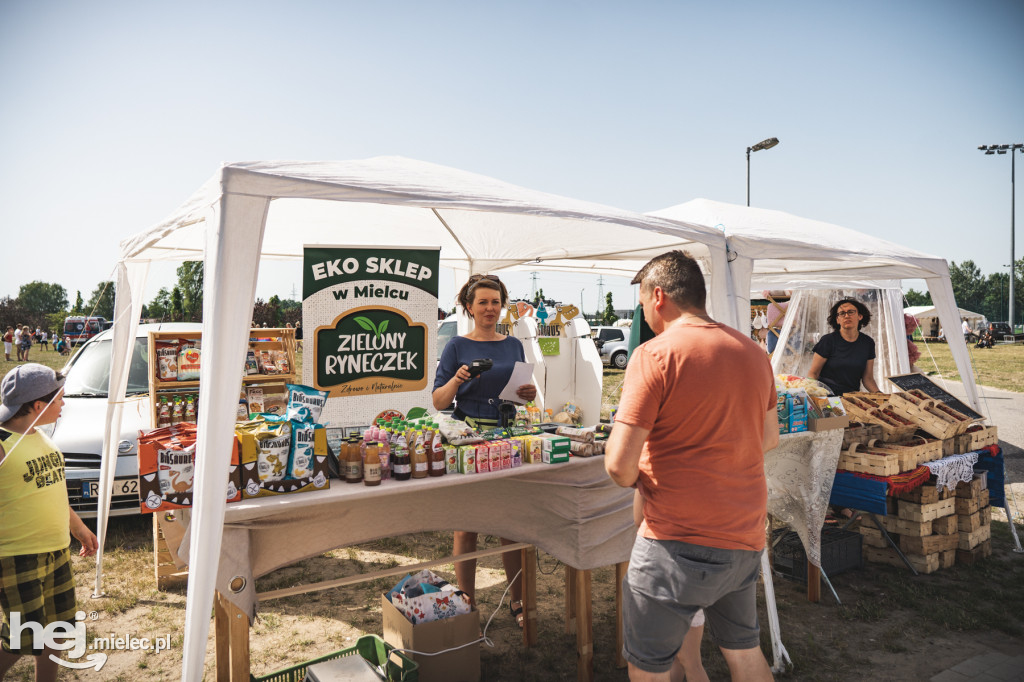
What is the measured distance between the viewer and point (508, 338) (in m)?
4.07

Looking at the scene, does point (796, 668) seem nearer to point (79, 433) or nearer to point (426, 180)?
point (426, 180)

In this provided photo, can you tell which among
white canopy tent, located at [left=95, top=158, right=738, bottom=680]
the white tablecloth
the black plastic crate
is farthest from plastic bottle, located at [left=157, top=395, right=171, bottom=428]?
the black plastic crate

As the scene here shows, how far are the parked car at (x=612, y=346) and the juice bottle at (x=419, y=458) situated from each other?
19431 mm

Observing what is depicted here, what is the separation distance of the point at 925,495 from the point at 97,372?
7.52 meters

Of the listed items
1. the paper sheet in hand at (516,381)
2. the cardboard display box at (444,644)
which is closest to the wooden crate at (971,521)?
the paper sheet in hand at (516,381)

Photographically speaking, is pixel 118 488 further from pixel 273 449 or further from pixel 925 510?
pixel 925 510

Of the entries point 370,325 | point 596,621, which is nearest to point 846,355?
point 596,621

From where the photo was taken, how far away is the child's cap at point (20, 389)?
2723mm

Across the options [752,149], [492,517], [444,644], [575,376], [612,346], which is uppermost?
[752,149]

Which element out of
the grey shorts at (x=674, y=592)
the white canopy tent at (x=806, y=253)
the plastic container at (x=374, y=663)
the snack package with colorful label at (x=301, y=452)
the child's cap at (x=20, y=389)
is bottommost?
the plastic container at (x=374, y=663)

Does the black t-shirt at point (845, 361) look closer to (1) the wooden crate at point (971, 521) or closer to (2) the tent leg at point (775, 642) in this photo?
(1) the wooden crate at point (971, 521)

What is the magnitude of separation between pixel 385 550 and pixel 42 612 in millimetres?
3013

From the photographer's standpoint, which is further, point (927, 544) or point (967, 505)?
point (967, 505)

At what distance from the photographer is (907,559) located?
194 inches
